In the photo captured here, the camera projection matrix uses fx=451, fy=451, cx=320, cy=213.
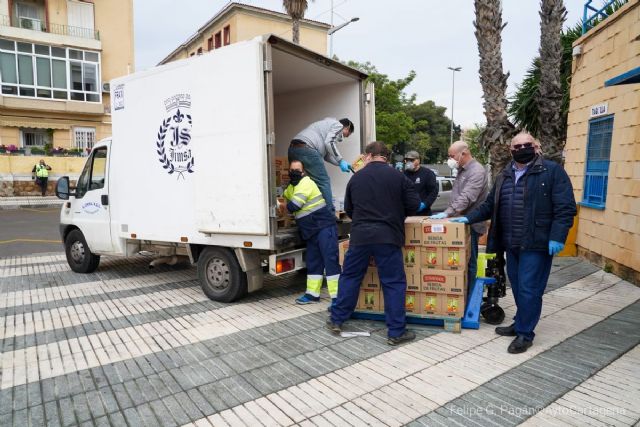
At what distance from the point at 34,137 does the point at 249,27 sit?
1533cm

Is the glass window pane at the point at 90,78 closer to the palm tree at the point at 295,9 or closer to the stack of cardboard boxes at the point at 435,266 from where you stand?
the palm tree at the point at 295,9

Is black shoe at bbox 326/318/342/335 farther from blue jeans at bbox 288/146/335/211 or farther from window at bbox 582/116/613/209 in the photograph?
window at bbox 582/116/613/209

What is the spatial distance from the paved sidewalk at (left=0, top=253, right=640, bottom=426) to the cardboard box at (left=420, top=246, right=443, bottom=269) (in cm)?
65

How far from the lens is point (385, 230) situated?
4.10 m

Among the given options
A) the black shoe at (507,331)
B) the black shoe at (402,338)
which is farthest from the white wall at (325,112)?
the black shoe at (507,331)

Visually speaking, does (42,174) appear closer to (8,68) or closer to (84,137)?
(84,137)

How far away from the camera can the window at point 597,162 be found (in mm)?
7094

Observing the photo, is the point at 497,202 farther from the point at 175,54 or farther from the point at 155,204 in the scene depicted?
the point at 175,54

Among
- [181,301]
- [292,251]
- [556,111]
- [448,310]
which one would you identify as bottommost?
[181,301]

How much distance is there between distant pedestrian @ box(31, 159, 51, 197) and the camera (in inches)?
813

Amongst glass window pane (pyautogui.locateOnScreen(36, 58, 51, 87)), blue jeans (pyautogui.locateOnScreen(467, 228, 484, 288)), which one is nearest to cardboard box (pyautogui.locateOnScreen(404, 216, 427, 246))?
blue jeans (pyautogui.locateOnScreen(467, 228, 484, 288))

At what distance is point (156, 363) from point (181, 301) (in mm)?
1929

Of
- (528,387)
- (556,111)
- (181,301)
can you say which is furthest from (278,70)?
(556,111)

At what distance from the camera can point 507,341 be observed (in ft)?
13.5
